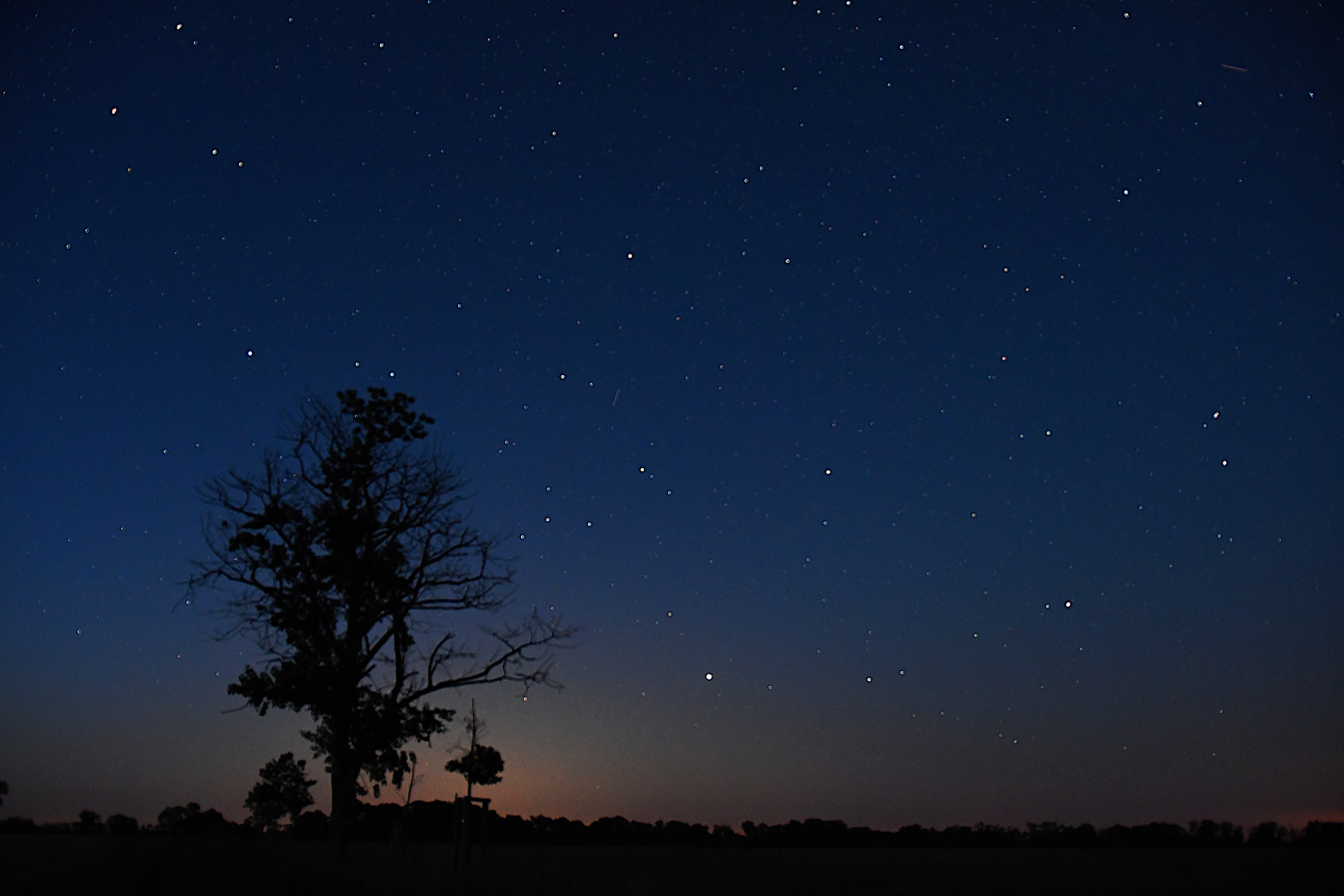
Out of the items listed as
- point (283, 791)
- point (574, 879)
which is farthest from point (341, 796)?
point (283, 791)

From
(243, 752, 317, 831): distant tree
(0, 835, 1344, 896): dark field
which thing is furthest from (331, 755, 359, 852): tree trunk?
(243, 752, 317, 831): distant tree

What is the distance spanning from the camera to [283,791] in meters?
78.0

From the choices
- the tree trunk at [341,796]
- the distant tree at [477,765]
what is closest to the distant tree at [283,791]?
the distant tree at [477,765]

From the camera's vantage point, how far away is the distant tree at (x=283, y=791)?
7756 centimetres

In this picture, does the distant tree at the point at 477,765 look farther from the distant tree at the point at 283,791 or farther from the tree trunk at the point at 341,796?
the distant tree at the point at 283,791

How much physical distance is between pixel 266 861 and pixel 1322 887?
2735cm

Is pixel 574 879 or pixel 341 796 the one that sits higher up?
pixel 341 796

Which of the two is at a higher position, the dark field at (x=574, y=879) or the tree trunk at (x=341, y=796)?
the tree trunk at (x=341, y=796)

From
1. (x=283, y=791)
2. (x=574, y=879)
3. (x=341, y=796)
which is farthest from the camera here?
(x=283, y=791)

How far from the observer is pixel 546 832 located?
9938 centimetres

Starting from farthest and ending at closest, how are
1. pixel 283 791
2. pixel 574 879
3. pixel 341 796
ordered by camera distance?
pixel 283 791 → pixel 341 796 → pixel 574 879

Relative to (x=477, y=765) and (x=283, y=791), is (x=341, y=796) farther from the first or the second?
(x=283, y=791)

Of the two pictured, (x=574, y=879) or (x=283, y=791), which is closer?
(x=574, y=879)

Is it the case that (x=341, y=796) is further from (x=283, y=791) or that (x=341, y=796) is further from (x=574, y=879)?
(x=283, y=791)
